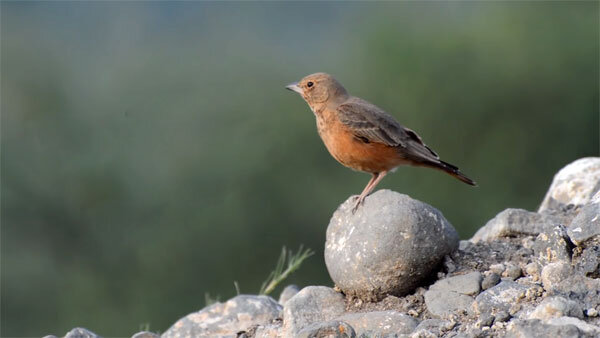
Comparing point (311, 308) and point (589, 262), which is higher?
point (311, 308)

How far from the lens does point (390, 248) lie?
7.58m

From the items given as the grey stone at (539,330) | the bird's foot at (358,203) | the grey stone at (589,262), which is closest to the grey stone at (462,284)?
the grey stone at (589,262)

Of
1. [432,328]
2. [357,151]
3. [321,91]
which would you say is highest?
[321,91]

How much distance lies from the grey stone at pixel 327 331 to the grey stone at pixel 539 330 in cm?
105

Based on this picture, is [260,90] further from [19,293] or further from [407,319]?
[407,319]

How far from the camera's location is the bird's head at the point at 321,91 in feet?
32.1

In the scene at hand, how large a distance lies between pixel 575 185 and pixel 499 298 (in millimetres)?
2697

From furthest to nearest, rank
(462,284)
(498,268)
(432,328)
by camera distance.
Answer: (498,268) → (462,284) → (432,328)

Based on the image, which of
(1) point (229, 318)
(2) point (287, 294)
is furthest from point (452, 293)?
(2) point (287, 294)

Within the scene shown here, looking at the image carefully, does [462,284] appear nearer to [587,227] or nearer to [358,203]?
[587,227]

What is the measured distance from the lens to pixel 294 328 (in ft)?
25.2

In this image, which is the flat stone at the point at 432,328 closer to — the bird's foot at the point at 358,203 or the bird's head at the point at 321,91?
the bird's foot at the point at 358,203

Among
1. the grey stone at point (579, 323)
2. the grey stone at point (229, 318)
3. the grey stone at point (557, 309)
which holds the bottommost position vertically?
the grey stone at point (579, 323)

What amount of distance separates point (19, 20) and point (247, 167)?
7.57 metres
